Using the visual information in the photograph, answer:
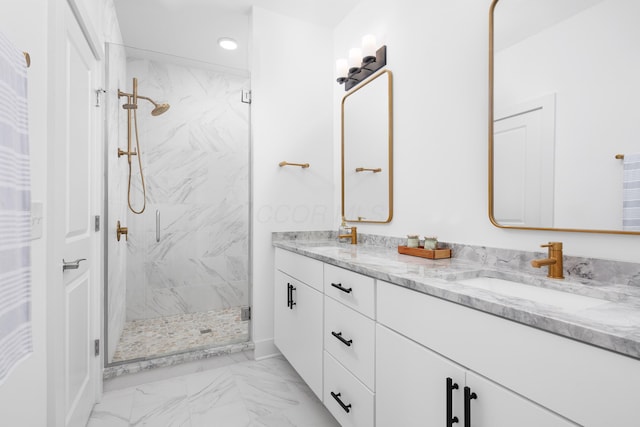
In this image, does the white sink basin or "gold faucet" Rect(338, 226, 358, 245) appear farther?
"gold faucet" Rect(338, 226, 358, 245)

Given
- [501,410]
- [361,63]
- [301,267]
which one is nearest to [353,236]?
[301,267]

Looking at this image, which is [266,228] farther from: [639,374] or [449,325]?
[639,374]

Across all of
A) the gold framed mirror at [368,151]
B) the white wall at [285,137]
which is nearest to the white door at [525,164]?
the gold framed mirror at [368,151]

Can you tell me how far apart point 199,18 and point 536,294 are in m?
2.77

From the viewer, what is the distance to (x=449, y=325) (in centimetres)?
88

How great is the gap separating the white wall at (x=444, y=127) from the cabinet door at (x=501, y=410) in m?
0.64

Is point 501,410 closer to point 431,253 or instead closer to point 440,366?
point 440,366

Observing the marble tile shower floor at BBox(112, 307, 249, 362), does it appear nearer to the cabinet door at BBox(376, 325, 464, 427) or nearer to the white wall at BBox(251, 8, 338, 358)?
the white wall at BBox(251, 8, 338, 358)

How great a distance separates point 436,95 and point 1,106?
1672mm

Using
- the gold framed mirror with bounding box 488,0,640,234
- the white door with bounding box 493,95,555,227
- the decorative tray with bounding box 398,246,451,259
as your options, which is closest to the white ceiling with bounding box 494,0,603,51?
the gold framed mirror with bounding box 488,0,640,234

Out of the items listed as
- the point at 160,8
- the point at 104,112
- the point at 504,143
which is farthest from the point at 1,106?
the point at 160,8

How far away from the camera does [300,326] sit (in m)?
1.84

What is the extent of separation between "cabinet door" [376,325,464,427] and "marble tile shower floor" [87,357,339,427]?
0.65m

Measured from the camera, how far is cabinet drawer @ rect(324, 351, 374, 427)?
48.4 inches
